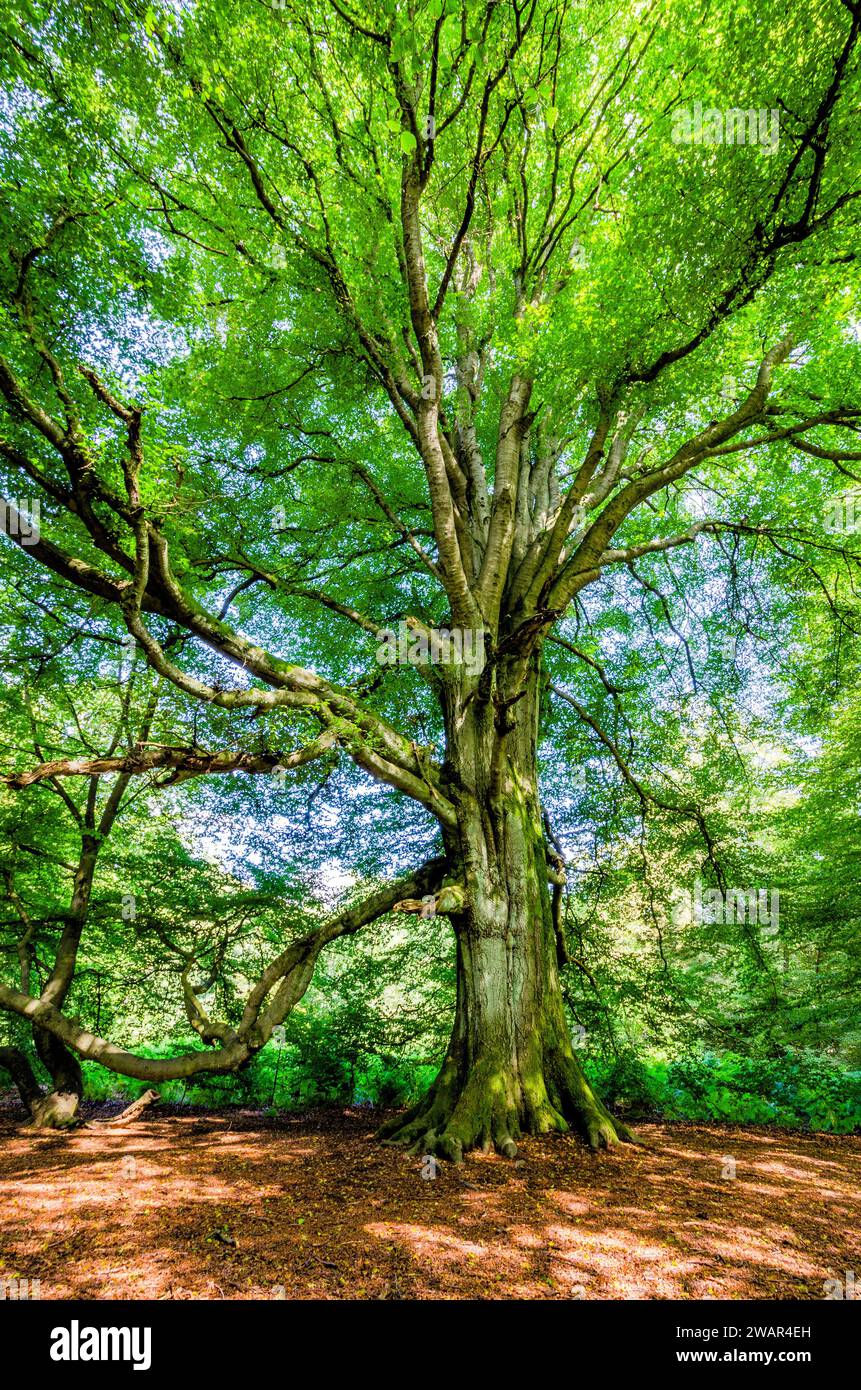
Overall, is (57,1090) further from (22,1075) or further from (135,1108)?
(135,1108)

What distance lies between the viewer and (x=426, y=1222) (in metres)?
3.27

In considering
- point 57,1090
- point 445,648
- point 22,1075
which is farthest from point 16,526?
point 22,1075

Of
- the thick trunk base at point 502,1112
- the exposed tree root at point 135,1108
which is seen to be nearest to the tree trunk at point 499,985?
the thick trunk base at point 502,1112

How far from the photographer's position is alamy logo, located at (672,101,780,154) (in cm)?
363

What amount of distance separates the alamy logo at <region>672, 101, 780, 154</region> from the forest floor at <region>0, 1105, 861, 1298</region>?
624cm

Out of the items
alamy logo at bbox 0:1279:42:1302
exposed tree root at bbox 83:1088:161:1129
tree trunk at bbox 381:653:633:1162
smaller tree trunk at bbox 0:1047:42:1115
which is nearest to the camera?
alamy logo at bbox 0:1279:42:1302

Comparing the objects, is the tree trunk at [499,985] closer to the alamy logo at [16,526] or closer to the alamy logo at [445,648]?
the alamy logo at [445,648]

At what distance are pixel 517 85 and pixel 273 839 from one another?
27.7ft

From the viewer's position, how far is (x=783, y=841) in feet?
33.7

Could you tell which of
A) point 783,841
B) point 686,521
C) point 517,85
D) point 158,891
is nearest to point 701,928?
point 783,841
